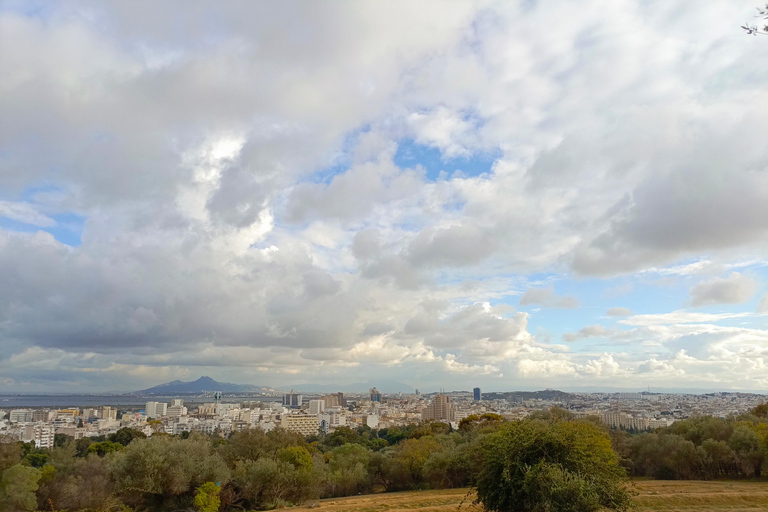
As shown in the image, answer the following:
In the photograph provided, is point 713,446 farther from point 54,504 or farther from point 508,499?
point 54,504

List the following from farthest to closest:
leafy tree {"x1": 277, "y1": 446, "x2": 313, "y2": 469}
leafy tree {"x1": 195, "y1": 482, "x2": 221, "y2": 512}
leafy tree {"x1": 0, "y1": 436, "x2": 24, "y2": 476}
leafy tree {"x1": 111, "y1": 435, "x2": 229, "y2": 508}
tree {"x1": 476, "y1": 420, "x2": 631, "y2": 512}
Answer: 1. leafy tree {"x1": 277, "y1": 446, "x2": 313, "y2": 469}
2. leafy tree {"x1": 0, "y1": 436, "x2": 24, "y2": 476}
3. leafy tree {"x1": 111, "y1": 435, "x2": 229, "y2": 508}
4. leafy tree {"x1": 195, "y1": 482, "x2": 221, "y2": 512}
5. tree {"x1": 476, "y1": 420, "x2": 631, "y2": 512}

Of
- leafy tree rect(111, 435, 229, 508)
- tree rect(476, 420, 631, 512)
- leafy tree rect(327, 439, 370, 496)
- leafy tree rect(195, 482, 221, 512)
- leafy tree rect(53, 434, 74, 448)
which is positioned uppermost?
tree rect(476, 420, 631, 512)

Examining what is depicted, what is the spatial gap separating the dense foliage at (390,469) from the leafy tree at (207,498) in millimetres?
48

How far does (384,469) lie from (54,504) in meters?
21.6

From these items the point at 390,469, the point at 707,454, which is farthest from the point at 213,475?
the point at 707,454

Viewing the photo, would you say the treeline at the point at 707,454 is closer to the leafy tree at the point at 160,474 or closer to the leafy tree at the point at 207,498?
the leafy tree at the point at 207,498

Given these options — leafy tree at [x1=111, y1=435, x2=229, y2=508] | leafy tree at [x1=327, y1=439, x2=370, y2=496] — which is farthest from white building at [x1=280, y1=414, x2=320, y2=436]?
leafy tree at [x1=111, y1=435, x2=229, y2=508]

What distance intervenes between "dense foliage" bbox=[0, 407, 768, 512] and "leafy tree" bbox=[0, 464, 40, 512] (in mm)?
50

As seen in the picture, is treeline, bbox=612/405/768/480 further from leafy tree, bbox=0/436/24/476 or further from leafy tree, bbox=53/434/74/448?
leafy tree, bbox=53/434/74/448

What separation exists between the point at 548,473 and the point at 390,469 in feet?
86.4

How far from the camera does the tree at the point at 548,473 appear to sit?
42.4ft

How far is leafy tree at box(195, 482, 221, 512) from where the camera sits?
73.0ft

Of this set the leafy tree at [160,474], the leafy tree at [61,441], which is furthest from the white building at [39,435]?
the leafy tree at [160,474]

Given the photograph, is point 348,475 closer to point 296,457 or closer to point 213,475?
point 296,457
